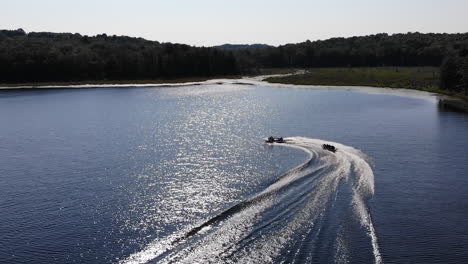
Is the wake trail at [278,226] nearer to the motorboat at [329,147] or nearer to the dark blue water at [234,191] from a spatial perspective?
the dark blue water at [234,191]

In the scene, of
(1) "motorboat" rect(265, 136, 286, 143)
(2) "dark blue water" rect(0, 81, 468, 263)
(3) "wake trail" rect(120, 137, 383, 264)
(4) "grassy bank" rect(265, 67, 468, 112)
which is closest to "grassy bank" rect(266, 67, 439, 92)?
(4) "grassy bank" rect(265, 67, 468, 112)

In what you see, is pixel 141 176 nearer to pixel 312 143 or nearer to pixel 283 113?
pixel 312 143

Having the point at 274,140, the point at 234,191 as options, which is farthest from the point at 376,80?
the point at 234,191

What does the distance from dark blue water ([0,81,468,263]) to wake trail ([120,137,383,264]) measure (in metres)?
0.14

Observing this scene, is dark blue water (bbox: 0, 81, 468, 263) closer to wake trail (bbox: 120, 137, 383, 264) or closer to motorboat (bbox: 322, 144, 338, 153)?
wake trail (bbox: 120, 137, 383, 264)

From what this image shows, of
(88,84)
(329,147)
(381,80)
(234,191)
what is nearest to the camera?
(234,191)

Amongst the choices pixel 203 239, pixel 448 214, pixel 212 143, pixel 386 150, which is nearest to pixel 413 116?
pixel 386 150

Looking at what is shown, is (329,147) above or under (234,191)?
above

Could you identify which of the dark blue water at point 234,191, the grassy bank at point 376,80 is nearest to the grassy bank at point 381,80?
the grassy bank at point 376,80

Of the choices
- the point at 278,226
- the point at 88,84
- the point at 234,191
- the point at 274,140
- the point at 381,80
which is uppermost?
the point at 381,80

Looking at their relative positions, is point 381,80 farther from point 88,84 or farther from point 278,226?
point 278,226

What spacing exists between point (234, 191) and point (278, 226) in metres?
9.36

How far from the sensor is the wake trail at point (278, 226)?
109 ft

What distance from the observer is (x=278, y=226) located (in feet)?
124
